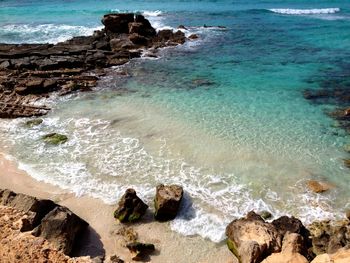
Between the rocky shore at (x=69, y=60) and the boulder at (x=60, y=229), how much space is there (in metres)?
9.84

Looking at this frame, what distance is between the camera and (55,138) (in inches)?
655

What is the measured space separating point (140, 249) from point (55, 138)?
8.37 metres

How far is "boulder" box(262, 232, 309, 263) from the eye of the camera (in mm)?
9117

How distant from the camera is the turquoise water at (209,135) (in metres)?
12.9

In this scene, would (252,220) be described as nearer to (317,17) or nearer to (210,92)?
(210,92)

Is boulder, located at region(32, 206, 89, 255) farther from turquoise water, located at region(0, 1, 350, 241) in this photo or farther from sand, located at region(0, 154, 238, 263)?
turquoise water, located at region(0, 1, 350, 241)

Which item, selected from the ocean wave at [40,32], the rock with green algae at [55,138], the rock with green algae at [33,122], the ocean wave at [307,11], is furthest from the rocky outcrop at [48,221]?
the ocean wave at [307,11]

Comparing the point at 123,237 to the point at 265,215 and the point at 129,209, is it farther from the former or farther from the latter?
the point at 265,215

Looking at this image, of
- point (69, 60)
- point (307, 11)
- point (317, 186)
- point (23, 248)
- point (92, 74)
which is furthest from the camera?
point (307, 11)

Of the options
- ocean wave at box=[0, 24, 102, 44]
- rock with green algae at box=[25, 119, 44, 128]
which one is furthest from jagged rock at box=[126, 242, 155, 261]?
ocean wave at box=[0, 24, 102, 44]

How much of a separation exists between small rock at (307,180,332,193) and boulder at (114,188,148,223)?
624 centimetres

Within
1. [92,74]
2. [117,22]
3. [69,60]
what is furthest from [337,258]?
[117,22]

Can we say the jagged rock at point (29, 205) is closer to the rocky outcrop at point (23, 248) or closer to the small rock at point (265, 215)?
the rocky outcrop at point (23, 248)

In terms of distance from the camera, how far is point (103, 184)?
44.2 feet
